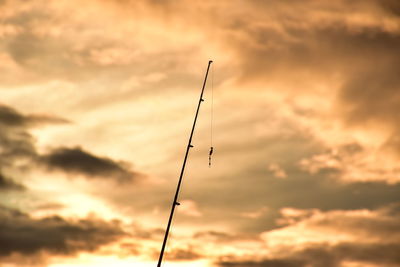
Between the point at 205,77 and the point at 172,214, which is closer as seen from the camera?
the point at 172,214

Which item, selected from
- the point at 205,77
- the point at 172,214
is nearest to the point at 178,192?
the point at 172,214

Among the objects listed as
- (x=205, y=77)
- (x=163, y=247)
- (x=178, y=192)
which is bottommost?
(x=163, y=247)

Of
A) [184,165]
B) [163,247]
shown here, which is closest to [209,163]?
[184,165]

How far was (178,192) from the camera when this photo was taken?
124ft

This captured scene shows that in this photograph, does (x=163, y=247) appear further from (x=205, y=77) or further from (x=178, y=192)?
(x=205, y=77)

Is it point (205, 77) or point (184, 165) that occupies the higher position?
point (205, 77)

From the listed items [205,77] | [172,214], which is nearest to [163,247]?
[172,214]

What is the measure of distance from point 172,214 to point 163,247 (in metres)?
2.10

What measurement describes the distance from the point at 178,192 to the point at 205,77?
30.2 feet

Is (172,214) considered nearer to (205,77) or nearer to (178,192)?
(178,192)

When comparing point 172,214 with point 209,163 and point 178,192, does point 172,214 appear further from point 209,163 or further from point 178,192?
point 209,163

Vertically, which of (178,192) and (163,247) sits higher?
(178,192)

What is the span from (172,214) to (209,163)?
394 centimetres

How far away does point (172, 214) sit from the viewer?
3738 cm
